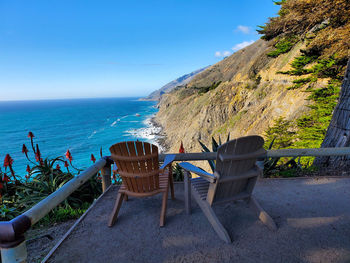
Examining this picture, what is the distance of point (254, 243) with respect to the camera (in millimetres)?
Result: 1969

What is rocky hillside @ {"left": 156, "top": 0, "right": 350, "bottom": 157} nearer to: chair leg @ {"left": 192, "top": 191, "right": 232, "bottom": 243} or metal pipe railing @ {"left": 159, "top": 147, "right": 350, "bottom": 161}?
metal pipe railing @ {"left": 159, "top": 147, "right": 350, "bottom": 161}

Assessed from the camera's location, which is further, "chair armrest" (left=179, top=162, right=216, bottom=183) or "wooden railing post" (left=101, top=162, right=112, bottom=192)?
"wooden railing post" (left=101, top=162, right=112, bottom=192)

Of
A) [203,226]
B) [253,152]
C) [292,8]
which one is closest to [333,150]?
[253,152]

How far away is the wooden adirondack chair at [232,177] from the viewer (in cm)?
191

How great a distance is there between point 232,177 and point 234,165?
0.13 m

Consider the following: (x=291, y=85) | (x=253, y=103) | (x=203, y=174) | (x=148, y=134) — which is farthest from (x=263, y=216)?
(x=148, y=134)

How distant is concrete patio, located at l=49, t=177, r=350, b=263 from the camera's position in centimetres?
184

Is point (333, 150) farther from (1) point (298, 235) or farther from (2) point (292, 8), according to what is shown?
(2) point (292, 8)

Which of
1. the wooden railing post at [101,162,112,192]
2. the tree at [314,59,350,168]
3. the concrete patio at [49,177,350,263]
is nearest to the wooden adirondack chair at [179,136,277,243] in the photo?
the concrete patio at [49,177,350,263]

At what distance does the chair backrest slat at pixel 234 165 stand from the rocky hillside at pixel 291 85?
543 centimetres

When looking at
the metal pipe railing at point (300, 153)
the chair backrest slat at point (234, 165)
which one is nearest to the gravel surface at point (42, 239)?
the metal pipe railing at point (300, 153)

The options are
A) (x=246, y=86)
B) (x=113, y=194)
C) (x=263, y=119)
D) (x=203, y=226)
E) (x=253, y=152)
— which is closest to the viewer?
(x=253, y=152)

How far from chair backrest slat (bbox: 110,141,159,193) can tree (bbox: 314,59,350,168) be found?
3826 millimetres

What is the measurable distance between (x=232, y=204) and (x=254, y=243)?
74cm
